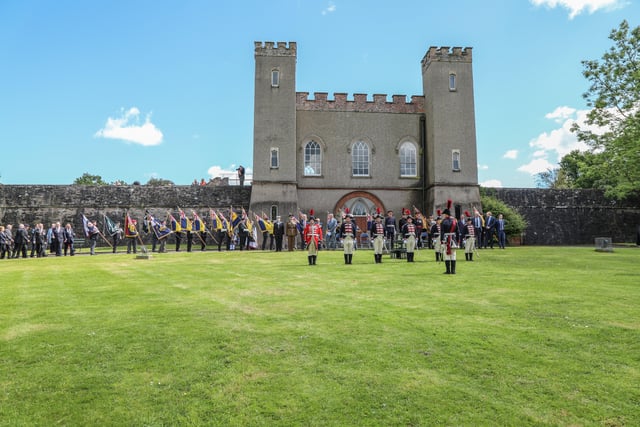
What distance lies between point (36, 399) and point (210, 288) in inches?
221

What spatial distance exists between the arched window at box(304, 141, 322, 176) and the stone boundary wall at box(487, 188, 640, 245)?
13420 mm

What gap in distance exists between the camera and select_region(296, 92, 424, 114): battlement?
1229 inches

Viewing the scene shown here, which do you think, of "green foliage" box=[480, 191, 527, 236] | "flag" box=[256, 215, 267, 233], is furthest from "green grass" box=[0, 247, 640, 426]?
"green foliage" box=[480, 191, 527, 236]

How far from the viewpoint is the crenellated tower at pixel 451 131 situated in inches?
1188

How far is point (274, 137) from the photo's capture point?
29.7 m

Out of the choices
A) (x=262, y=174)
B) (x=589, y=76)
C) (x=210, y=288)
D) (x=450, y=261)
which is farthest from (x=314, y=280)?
(x=589, y=76)

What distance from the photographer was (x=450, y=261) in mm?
12883

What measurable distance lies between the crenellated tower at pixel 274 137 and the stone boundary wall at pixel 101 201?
3.40m

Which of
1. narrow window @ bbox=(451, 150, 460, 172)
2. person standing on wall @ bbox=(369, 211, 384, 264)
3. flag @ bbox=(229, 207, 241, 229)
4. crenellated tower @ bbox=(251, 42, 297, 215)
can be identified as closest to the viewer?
person standing on wall @ bbox=(369, 211, 384, 264)

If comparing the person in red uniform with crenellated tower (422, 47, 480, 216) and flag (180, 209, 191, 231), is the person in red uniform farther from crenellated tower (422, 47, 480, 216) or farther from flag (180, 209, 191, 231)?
crenellated tower (422, 47, 480, 216)

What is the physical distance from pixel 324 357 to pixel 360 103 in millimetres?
27456

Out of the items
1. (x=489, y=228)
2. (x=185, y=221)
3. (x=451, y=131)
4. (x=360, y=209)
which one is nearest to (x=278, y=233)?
(x=185, y=221)

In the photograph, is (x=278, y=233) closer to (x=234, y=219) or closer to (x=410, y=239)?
(x=234, y=219)

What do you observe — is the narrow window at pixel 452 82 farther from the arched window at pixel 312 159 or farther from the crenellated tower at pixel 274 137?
the crenellated tower at pixel 274 137
